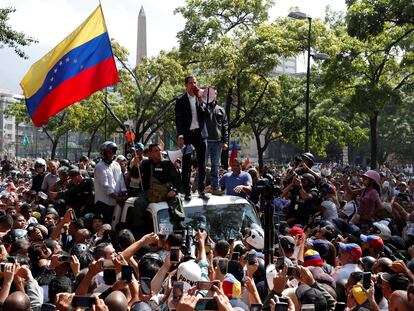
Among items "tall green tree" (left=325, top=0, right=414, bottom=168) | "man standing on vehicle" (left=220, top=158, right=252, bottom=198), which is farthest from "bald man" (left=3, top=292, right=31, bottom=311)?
"tall green tree" (left=325, top=0, right=414, bottom=168)

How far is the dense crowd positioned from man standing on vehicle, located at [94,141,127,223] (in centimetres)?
3

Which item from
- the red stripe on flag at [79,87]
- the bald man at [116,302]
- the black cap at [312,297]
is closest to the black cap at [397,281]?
the black cap at [312,297]

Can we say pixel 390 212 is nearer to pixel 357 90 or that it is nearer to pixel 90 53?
pixel 90 53

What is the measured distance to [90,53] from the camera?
11133mm

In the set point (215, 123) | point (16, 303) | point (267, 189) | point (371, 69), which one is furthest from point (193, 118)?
point (371, 69)

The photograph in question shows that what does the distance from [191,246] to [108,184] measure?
7.05 ft

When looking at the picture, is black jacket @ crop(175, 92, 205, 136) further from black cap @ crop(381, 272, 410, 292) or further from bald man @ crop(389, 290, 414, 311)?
bald man @ crop(389, 290, 414, 311)

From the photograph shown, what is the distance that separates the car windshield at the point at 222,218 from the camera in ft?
27.3

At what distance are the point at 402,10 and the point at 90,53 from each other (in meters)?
8.48

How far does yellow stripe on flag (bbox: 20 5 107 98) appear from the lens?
1118cm

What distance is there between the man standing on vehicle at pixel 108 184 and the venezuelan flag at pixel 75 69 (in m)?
1.61

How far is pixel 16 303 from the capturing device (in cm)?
483

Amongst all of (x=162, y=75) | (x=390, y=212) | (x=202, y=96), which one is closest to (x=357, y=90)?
A: (x=162, y=75)

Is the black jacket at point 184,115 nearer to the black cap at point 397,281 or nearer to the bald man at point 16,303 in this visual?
the black cap at point 397,281
